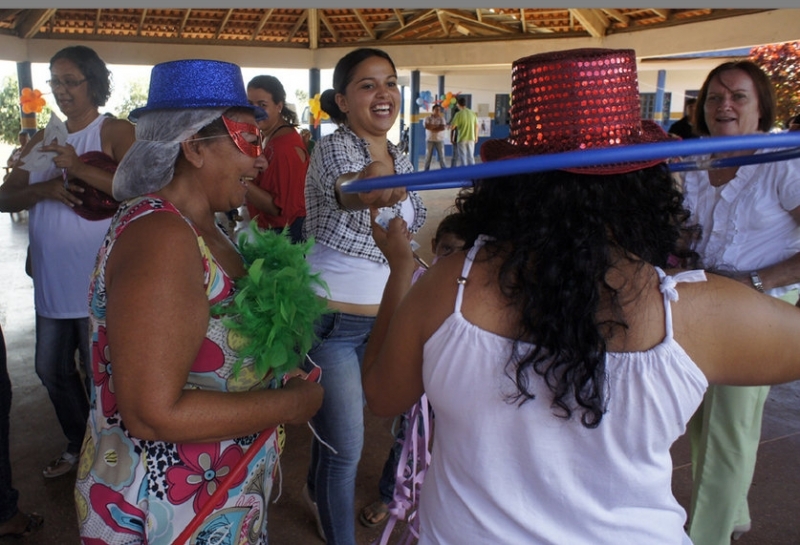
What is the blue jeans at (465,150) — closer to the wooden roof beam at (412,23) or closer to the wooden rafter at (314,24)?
the wooden rafter at (314,24)

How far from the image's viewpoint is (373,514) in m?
3.04

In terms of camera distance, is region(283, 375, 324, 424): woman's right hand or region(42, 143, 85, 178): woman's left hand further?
region(42, 143, 85, 178): woman's left hand

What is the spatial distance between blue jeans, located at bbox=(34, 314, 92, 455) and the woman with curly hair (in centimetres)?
249

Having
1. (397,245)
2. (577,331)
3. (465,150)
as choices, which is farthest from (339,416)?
(465,150)

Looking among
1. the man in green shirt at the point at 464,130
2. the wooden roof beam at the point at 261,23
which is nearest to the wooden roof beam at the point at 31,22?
the wooden roof beam at the point at 261,23

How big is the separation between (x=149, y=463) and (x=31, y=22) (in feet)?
45.7

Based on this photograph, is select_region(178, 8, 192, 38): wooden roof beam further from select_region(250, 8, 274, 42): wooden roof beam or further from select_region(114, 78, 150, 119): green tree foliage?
select_region(114, 78, 150, 119): green tree foliage

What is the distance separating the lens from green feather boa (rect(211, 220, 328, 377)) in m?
1.53

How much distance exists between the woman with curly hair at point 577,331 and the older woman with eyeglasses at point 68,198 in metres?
2.30

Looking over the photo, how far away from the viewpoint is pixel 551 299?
3.52ft

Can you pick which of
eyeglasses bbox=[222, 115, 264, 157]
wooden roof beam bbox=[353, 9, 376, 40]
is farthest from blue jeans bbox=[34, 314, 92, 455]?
wooden roof beam bbox=[353, 9, 376, 40]

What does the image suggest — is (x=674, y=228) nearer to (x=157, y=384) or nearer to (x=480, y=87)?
(x=157, y=384)

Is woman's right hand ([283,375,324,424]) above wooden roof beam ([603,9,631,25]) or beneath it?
beneath

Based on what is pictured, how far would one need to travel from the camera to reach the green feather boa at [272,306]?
1.53m
